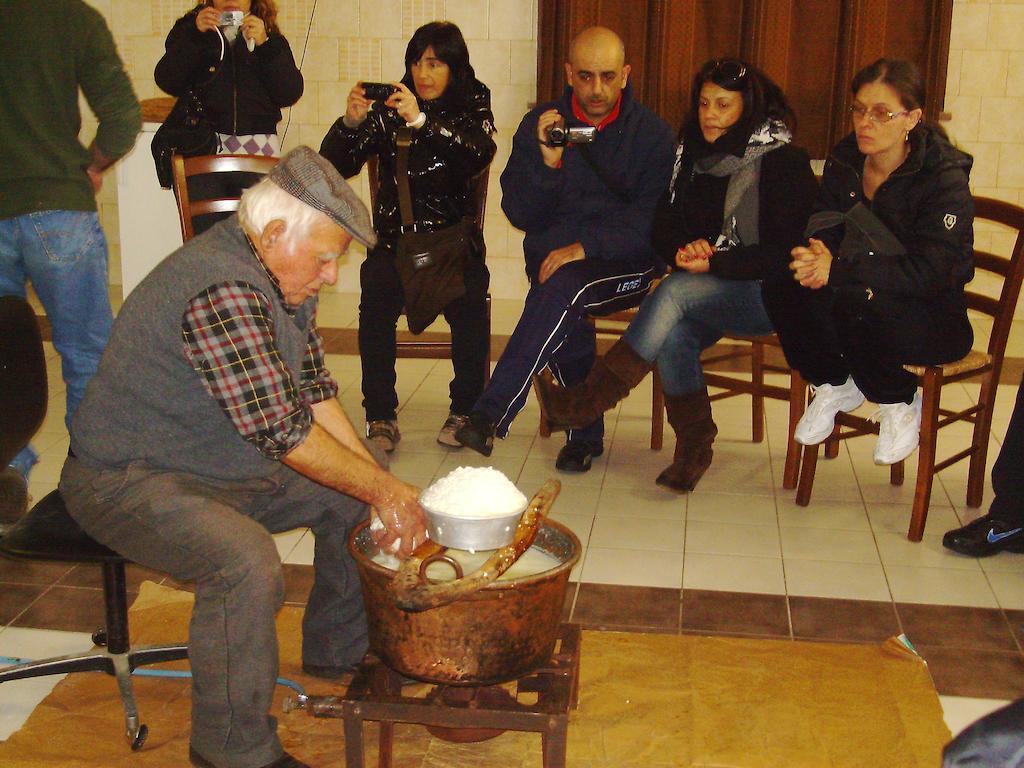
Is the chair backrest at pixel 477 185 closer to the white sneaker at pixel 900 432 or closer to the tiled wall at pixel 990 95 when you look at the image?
the white sneaker at pixel 900 432

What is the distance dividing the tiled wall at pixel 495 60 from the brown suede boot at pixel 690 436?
2638mm

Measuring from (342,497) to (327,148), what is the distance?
189cm

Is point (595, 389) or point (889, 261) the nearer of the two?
point (889, 261)

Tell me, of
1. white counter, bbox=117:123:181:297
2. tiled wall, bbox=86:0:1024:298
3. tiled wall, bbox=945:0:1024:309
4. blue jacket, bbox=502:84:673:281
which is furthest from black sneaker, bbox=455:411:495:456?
tiled wall, bbox=945:0:1024:309

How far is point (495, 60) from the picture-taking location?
5.84 meters

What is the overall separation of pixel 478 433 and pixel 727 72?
4.16ft

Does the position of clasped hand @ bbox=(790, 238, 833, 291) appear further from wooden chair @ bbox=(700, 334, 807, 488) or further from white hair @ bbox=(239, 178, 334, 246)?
white hair @ bbox=(239, 178, 334, 246)

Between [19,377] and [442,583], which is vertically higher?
[19,377]

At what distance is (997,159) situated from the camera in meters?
5.72

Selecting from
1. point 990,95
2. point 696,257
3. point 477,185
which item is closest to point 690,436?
point 696,257

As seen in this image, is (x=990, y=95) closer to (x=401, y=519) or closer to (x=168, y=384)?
(x=401, y=519)

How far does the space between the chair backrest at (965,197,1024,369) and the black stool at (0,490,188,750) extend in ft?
7.57

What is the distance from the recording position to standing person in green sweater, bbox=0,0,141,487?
2.97m

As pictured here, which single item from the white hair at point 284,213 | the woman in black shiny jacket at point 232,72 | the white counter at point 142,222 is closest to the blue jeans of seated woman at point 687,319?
the woman in black shiny jacket at point 232,72
